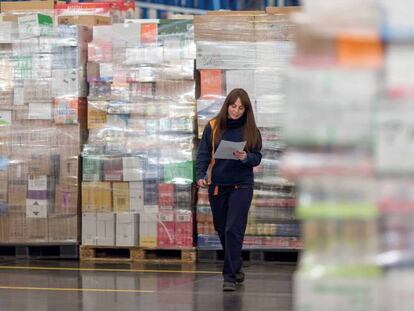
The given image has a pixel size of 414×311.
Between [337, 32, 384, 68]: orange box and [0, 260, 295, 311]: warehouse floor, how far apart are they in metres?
5.85

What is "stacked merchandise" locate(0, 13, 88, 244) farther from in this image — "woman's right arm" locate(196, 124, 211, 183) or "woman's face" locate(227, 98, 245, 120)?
"woman's face" locate(227, 98, 245, 120)

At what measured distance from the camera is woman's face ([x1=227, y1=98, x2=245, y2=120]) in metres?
11.0

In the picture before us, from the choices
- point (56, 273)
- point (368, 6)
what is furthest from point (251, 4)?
point (368, 6)

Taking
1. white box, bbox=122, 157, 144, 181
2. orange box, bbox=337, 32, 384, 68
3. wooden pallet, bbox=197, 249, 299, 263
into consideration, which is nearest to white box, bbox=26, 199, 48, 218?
white box, bbox=122, 157, 144, 181

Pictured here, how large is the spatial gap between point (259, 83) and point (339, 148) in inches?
341

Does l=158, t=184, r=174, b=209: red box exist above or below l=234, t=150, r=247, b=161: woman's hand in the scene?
below

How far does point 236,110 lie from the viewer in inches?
435

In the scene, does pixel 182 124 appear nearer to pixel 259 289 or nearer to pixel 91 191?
pixel 91 191

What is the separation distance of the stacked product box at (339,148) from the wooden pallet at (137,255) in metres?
9.02

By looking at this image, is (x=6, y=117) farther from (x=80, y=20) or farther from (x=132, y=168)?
(x=132, y=168)

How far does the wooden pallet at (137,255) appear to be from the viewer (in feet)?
45.4

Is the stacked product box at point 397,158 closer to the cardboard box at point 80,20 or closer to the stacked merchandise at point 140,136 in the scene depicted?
the stacked merchandise at point 140,136

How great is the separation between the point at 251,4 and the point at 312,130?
12761 mm

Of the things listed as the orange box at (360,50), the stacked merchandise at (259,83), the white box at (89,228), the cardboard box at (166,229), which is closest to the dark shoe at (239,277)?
the stacked merchandise at (259,83)
